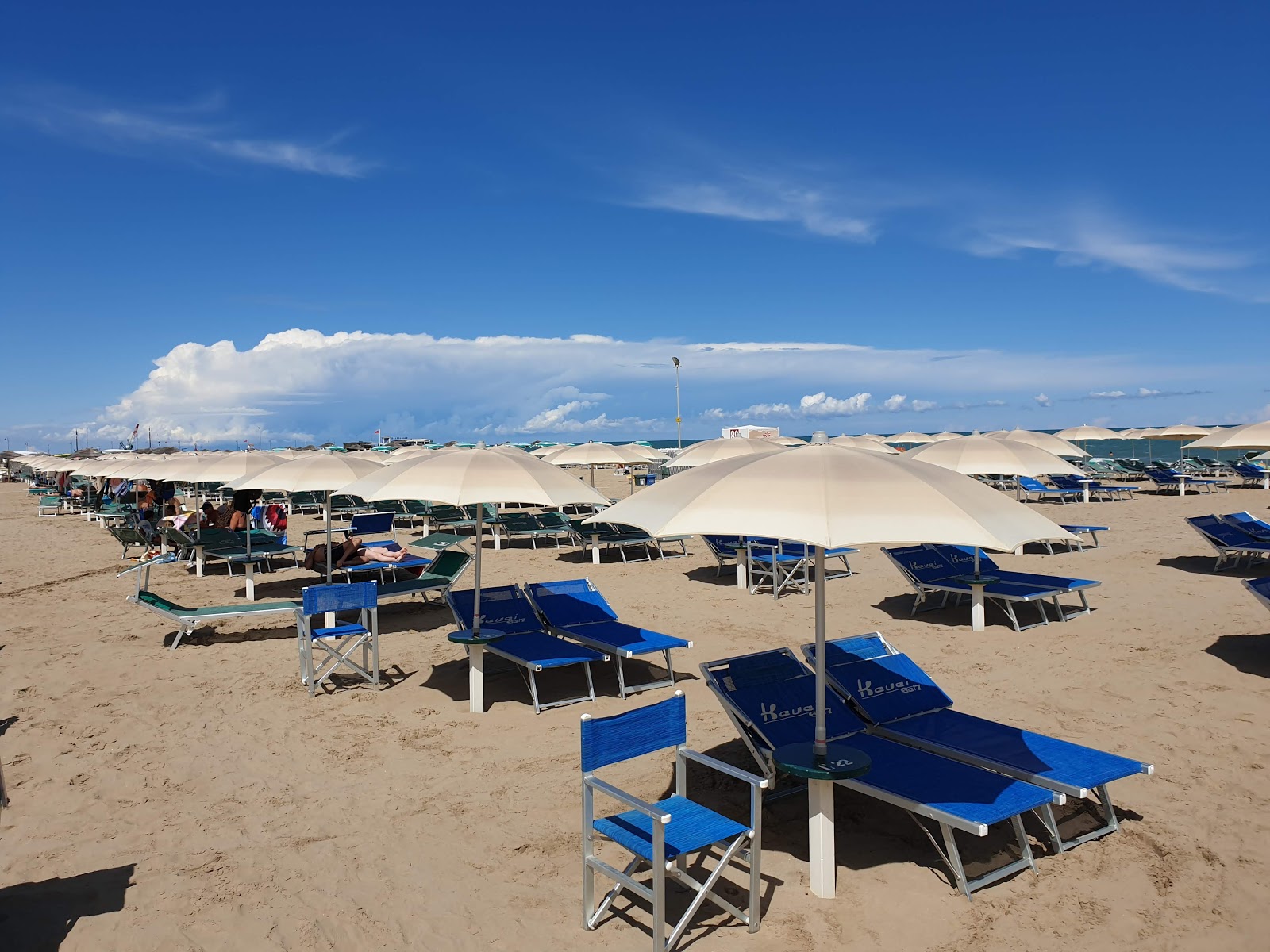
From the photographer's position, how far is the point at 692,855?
4.26 metres

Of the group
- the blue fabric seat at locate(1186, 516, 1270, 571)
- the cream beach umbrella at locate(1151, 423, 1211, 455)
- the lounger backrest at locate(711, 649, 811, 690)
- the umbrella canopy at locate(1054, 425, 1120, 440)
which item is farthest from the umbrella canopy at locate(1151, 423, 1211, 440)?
the lounger backrest at locate(711, 649, 811, 690)

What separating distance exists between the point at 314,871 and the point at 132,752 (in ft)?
8.33

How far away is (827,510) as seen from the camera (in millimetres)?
3436

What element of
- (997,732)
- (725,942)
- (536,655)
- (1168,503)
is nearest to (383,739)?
(536,655)

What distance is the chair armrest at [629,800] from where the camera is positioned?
3.20m

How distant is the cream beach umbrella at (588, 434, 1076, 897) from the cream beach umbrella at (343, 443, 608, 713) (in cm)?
223

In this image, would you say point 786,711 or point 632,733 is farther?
point 786,711

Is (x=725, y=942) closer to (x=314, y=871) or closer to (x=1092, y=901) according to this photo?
(x=1092, y=901)

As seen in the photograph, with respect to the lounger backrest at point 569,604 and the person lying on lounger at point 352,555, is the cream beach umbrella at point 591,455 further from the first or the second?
the lounger backrest at point 569,604

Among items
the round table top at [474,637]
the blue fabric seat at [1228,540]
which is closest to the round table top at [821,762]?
the round table top at [474,637]

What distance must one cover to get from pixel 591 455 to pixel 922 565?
1031cm

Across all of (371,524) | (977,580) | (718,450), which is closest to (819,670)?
(977,580)

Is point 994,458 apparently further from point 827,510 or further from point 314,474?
point 314,474

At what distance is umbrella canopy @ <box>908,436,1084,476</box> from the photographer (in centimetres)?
934
